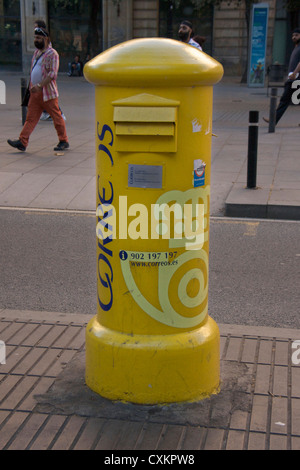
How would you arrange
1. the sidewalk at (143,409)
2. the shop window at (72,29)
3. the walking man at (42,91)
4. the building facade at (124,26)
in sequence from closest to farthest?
the sidewalk at (143,409), the walking man at (42,91), the building facade at (124,26), the shop window at (72,29)

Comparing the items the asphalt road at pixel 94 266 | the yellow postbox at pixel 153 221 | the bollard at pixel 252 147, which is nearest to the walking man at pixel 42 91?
the asphalt road at pixel 94 266

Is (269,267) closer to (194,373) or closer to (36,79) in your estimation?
(194,373)

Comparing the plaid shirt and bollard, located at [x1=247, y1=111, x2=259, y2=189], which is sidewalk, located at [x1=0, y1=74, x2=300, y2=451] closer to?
bollard, located at [x1=247, y1=111, x2=259, y2=189]

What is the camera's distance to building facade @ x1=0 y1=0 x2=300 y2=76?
99.9 ft

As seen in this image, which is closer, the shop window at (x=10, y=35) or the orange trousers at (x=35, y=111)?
the orange trousers at (x=35, y=111)

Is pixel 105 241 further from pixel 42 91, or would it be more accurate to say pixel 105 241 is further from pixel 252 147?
pixel 42 91

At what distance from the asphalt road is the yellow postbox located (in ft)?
4.73

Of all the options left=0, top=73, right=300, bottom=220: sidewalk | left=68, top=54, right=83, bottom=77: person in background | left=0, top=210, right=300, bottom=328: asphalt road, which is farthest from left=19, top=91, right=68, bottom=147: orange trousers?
left=68, top=54, right=83, bottom=77: person in background

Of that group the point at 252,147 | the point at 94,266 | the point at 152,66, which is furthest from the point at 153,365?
the point at 252,147

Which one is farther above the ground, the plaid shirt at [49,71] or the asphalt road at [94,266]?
the plaid shirt at [49,71]

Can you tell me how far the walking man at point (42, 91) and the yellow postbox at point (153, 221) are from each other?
760cm

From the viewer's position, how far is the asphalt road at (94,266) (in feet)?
16.2

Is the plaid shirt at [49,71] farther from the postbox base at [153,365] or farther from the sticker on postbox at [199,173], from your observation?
the postbox base at [153,365]

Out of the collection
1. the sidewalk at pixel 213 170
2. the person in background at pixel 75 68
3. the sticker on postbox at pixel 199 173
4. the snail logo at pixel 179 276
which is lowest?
the person in background at pixel 75 68
